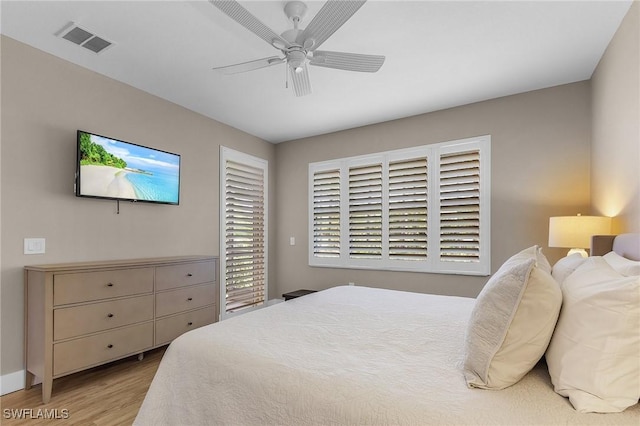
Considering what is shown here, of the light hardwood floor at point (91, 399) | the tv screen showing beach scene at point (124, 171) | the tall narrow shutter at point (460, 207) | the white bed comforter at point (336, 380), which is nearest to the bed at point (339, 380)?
the white bed comforter at point (336, 380)

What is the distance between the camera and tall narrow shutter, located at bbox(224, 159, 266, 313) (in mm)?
4344

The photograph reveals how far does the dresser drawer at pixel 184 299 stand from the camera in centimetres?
301

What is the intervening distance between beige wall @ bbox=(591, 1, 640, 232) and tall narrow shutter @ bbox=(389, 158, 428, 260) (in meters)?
1.62

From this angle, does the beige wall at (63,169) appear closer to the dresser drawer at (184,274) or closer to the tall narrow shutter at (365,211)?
the dresser drawer at (184,274)

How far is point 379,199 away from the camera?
4.28 metres

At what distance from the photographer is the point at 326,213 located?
15.6ft

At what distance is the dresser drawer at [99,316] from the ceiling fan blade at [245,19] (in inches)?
91.4

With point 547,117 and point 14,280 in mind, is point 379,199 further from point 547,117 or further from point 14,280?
point 14,280

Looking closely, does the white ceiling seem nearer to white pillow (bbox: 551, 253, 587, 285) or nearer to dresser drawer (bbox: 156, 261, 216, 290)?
white pillow (bbox: 551, 253, 587, 285)

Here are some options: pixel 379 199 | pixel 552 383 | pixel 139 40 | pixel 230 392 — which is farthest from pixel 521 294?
pixel 379 199

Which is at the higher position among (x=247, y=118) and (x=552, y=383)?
(x=247, y=118)

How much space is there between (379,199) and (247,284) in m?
2.20

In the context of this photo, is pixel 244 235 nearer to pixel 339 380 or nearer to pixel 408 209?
pixel 408 209

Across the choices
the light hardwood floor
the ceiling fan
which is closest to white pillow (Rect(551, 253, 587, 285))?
the ceiling fan
